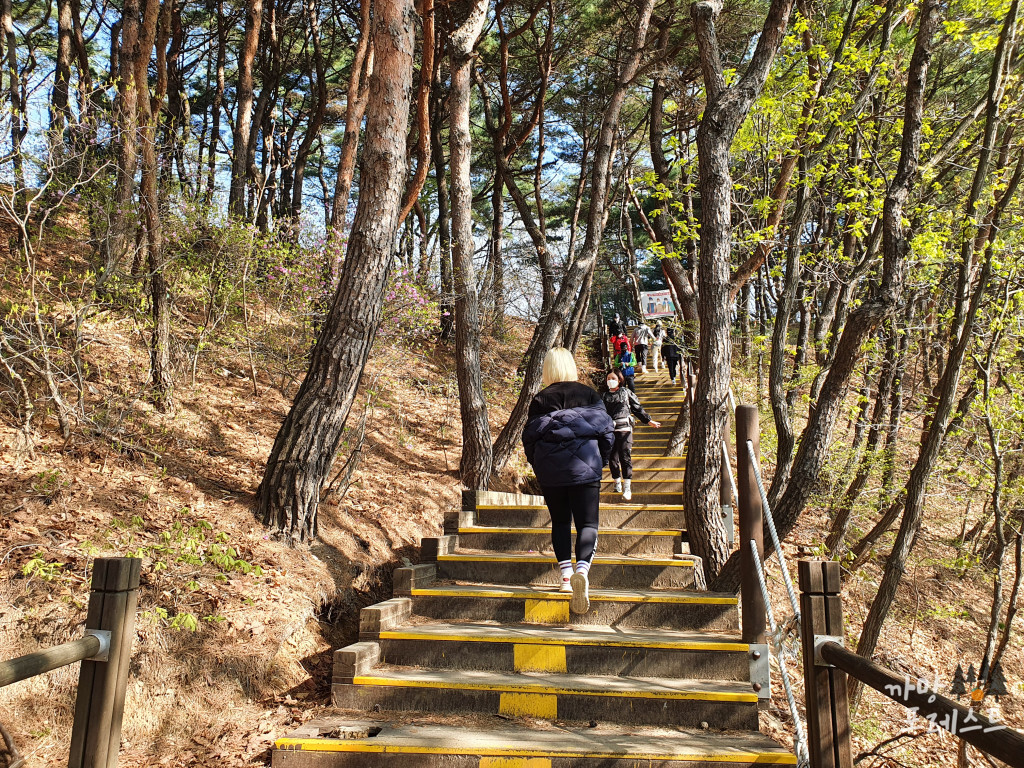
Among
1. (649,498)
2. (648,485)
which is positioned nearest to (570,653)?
(649,498)

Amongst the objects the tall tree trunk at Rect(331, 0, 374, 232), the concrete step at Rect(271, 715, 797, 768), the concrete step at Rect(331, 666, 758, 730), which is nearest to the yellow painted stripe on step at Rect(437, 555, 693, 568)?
the concrete step at Rect(331, 666, 758, 730)

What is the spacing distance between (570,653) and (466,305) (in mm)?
4481

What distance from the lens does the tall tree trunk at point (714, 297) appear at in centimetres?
562

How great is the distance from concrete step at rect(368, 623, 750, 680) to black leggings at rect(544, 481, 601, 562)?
628 millimetres

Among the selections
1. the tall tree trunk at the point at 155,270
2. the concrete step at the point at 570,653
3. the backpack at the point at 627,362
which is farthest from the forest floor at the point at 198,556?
the backpack at the point at 627,362

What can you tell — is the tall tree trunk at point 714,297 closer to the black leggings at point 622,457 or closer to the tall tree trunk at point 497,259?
the black leggings at point 622,457

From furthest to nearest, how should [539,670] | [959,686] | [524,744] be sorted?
[959,686]
[539,670]
[524,744]

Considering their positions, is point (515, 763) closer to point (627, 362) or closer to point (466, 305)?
point (466, 305)

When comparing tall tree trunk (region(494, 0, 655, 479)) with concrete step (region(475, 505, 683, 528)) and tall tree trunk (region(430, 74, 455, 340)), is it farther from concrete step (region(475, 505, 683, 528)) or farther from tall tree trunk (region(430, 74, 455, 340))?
tall tree trunk (region(430, 74, 455, 340))

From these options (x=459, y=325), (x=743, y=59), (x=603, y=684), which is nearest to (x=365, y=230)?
(x=459, y=325)

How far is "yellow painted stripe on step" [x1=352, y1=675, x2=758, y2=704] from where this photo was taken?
3.79 metres

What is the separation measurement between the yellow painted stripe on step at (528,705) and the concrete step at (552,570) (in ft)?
5.16

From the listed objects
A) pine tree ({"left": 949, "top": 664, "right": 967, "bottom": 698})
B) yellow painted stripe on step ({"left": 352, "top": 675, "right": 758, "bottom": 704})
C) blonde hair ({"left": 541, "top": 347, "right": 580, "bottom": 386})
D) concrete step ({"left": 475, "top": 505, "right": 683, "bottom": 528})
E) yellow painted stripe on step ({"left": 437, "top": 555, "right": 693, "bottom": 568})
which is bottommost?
pine tree ({"left": 949, "top": 664, "right": 967, "bottom": 698})

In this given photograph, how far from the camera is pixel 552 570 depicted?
5418mm
